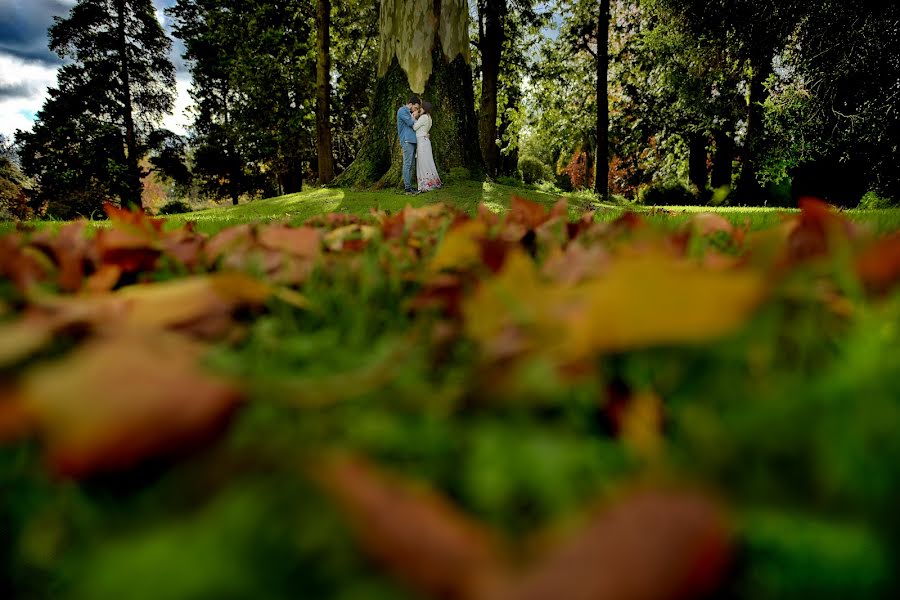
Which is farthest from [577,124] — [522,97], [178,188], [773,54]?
[178,188]

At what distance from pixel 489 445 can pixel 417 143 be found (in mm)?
9242

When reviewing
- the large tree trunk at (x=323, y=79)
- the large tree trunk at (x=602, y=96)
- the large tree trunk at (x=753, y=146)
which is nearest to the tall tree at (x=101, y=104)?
the large tree trunk at (x=323, y=79)

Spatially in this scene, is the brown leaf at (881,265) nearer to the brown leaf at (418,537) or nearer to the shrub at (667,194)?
the brown leaf at (418,537)

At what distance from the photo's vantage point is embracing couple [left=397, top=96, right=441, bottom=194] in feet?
29.6

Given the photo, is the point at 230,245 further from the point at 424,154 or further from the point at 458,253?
the point at 424,154

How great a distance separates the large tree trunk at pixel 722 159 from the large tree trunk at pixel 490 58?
861 centimetres

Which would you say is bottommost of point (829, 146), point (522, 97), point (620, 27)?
point (829, 146)

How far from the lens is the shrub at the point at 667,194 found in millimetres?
18422

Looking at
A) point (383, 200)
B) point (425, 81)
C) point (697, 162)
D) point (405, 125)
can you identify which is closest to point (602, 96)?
point (425, 81)

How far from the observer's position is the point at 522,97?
21.9 m

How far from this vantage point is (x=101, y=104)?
852 inches

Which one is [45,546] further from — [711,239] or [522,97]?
[522,97]

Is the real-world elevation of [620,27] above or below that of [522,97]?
above

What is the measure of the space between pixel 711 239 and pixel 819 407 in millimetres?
1074
